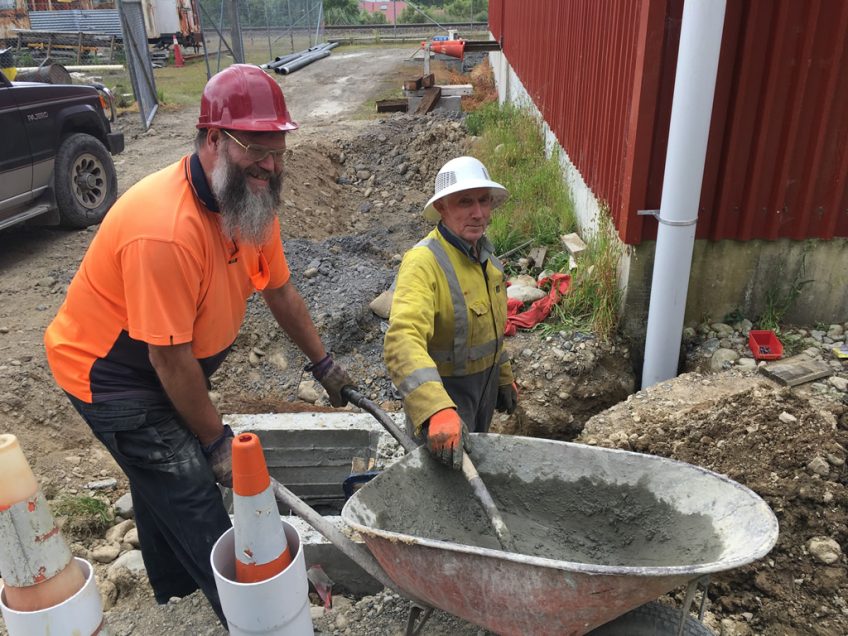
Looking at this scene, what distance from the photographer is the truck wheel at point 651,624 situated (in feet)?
7.27

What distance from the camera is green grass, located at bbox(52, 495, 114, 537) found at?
3.93 meters

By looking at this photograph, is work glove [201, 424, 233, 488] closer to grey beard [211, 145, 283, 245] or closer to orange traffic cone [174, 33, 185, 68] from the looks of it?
grey beard [211, 145, 283, 245]

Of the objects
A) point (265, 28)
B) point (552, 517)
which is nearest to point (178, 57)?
point (265, 28)

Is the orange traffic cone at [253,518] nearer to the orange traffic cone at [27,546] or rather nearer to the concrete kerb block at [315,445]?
the orange traffic cone at [27,546]

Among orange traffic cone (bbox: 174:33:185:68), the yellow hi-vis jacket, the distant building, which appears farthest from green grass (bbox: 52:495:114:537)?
the distant building

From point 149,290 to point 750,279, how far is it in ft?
13.7

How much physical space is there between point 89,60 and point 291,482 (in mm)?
24285

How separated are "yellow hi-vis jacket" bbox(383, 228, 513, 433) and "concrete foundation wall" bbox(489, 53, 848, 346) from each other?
1892 mm

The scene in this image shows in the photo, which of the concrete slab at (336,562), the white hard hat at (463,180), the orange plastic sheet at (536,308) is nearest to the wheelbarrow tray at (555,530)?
the concrete slab at (336,562)

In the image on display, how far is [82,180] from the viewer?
26.3 ft

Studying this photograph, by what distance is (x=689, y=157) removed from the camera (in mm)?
4086

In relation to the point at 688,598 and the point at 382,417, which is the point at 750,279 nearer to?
the point at 382,417

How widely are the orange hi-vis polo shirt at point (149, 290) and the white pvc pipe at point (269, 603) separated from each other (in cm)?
100

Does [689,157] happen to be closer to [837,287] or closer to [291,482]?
[837,287]
